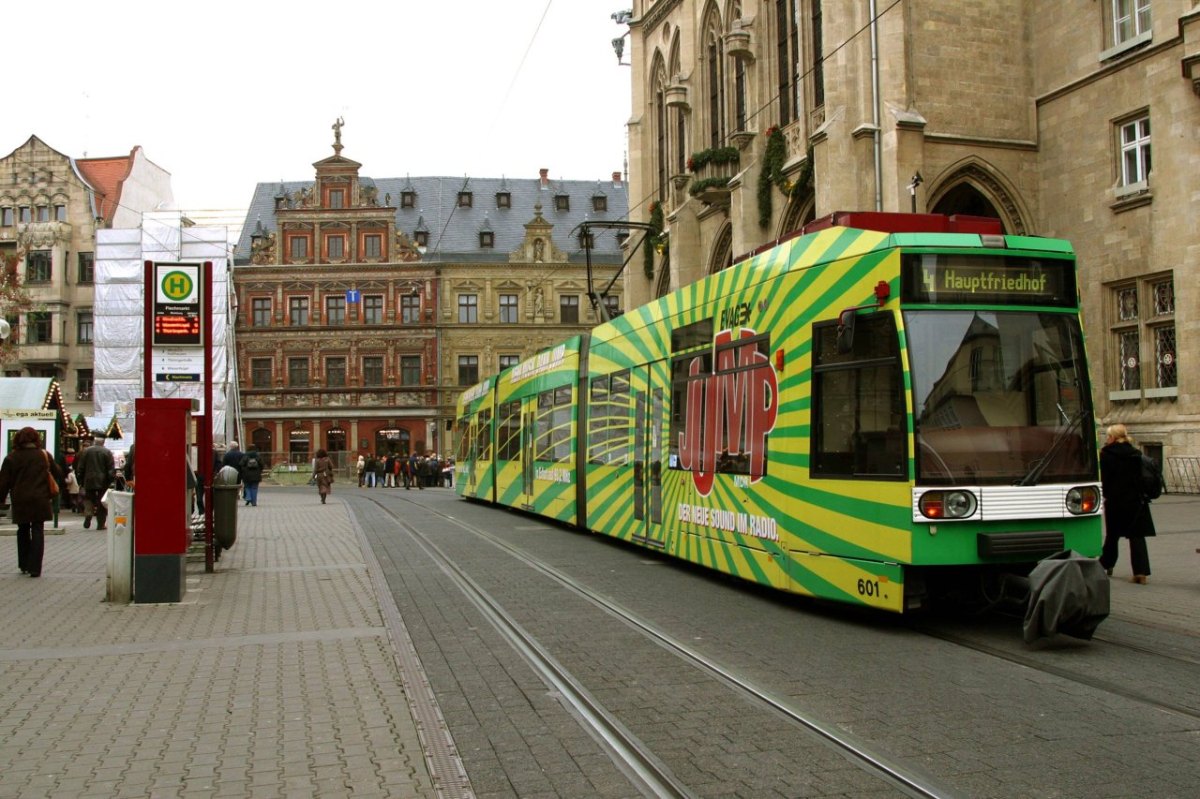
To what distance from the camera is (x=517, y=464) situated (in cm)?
2417

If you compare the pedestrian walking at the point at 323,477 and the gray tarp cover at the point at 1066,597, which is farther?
the pedestrian walking at the point at 323,477

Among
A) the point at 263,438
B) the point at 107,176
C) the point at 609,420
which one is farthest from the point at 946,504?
the point at 107,176

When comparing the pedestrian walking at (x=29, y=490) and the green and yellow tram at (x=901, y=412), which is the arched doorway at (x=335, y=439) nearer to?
the pedestrian walking at (x=29, y=490)

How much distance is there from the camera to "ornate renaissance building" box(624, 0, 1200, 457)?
22859 mm

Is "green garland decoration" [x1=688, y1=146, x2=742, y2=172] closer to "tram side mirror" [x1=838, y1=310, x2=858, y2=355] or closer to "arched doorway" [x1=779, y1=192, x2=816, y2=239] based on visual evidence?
"arched doorway" [x1=779, y1=192, x2=816, y2=239]

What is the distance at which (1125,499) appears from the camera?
11.8 metres

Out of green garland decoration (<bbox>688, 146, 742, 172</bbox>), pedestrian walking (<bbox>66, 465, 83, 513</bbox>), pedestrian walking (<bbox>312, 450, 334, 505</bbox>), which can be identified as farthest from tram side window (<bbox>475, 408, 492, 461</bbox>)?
green garland decoration (<bbox>688, 146, 742, 172</bbox>)

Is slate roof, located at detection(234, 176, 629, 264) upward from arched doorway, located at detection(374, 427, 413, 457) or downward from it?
upward

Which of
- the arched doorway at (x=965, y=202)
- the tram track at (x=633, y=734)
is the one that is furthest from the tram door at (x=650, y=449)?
the arched doorway at (x=965, y=202)

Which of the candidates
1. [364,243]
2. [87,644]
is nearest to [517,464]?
[87,644]

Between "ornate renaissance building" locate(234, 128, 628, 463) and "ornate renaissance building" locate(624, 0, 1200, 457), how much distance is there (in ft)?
134

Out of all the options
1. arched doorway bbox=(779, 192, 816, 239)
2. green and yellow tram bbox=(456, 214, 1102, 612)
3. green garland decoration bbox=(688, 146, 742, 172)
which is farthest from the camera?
green garland decoration bbox=(688, 146, 742, 172)

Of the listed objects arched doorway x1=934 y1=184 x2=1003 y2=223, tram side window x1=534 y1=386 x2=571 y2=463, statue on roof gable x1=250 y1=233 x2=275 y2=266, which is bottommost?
tram side window x1=534 y1=386 x2=571 y2=463

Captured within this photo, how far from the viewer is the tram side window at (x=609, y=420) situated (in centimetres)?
1561
